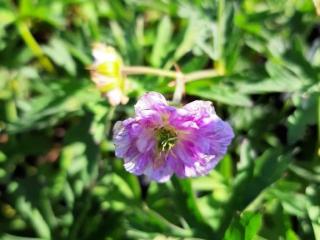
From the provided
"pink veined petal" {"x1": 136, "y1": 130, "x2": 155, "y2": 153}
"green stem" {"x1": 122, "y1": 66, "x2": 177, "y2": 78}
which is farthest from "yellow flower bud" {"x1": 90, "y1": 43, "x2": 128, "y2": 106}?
"pink veined petal" {"x1": 136, "y1": 130, "x2": 155, "y2": 153}

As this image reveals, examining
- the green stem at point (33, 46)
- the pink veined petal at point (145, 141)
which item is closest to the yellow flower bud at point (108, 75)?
the pink veined petal at point (145, 141)

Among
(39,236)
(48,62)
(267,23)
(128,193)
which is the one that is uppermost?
(267,23)

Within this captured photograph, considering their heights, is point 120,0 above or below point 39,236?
above

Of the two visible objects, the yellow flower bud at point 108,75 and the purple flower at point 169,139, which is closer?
the purple flower at point 169,139

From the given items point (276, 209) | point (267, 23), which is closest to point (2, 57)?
point (267, 23)

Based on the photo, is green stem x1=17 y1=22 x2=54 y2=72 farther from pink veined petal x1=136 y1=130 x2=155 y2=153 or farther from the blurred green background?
pink veined petal x1=136 y1=130 x2=155 y2=153

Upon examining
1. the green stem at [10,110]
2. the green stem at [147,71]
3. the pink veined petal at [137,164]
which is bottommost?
the green stem at [10,110]

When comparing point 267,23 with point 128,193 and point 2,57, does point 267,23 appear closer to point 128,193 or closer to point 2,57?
point 128,193

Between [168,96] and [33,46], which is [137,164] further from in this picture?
[33,46]

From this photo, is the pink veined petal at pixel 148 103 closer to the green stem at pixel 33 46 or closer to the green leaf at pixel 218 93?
the green leaf at pixel 218 93
